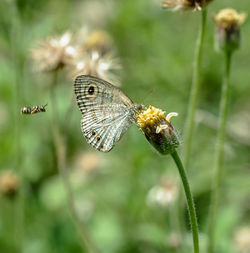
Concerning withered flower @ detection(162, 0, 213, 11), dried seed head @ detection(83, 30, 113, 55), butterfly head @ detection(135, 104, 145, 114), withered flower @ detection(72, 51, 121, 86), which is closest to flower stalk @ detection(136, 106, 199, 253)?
butterfly head @ detection(135, 104, 145, 114)

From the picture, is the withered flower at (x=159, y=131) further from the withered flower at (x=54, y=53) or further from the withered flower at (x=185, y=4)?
the withered flower at (x=54, y=53)

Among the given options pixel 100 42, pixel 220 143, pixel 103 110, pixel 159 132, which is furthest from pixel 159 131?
pixel 100 42

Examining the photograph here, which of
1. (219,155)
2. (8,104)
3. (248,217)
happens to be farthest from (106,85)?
(8,104)

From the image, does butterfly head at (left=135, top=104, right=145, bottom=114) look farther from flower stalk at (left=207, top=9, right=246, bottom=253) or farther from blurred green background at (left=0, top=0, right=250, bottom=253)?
blurred green background at (left=0, top=0, right=250, bottom=253)

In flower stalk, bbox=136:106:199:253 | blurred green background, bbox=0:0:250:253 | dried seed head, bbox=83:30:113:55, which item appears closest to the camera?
flower stalk, bbox=136:106:199:253

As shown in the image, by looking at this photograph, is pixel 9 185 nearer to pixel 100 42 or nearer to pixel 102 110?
pixel 100 42
